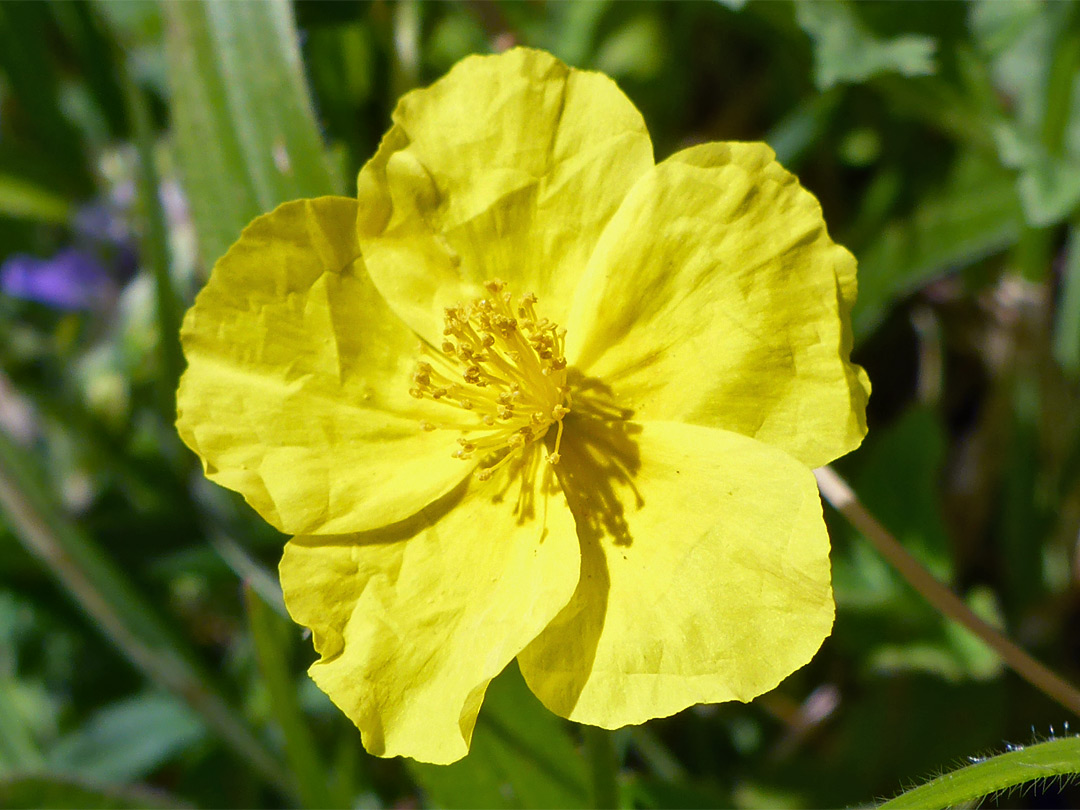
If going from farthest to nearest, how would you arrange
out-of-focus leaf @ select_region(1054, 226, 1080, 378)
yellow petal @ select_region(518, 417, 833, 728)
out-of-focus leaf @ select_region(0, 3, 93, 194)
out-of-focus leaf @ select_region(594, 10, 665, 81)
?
out-of-focus leaf @ select_region(0, 3, 93, 194) → out-of-focus leaf @ select_region(594, 10, 665, 81) → out-of-focus leaf @ select_region(1054, 226, 1080, 378) → yellow petal @ select_region(518, 417, 833, 728)

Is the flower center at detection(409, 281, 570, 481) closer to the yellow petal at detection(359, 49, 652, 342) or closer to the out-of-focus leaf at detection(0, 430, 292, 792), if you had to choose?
the yellow petal at detection(359, 49, 652, 342)

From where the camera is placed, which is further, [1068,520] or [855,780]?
[1068,520]

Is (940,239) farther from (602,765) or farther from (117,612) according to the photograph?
(117,612)

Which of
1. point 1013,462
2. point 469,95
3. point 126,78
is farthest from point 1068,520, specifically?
point 126,78

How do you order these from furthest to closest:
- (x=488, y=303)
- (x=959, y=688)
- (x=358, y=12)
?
(x=358, y=12) < (x=959, y=688) < (x=488, y=303)

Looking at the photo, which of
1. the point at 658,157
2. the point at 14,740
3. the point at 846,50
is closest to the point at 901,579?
the point at 846,50

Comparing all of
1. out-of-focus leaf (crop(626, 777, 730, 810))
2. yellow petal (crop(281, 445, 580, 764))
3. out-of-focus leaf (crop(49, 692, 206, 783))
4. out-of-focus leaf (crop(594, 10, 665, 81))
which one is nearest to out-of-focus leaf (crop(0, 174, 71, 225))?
out-of-focus leaf (crop(49, 692, 206, 783))

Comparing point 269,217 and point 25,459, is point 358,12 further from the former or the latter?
point 25,459

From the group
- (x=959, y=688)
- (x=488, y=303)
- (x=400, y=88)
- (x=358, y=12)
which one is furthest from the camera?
(x=400, y=88)
